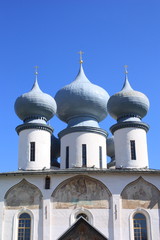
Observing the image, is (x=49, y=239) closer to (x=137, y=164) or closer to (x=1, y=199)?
(x=1, y=199)

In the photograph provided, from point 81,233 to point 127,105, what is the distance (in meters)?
8.88

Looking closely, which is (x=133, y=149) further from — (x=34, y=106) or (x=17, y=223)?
(x=17, y=223)

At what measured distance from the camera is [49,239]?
21297mm

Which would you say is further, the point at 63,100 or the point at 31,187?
the point at 63,100

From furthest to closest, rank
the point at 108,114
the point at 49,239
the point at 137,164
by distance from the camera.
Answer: the point at 108,114, the point at 137,164, the point at 49,239

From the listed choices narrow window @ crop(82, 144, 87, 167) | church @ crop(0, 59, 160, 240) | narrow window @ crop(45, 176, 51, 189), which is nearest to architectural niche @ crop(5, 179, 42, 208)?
church @ crop(0, 59, 160, 240)

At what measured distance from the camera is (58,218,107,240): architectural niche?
1867cm

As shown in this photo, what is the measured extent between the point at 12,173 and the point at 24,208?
1765mm

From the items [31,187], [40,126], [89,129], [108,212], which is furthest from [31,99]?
[108,212]

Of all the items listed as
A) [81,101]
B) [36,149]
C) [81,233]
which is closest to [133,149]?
[81,101]

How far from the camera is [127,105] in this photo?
25.4 metres

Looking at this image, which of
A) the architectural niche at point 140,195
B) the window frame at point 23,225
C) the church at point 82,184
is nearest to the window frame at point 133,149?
the church at point 82,184

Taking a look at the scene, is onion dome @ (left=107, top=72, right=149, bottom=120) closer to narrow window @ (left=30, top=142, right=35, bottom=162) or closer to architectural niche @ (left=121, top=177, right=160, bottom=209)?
architectural niche @ (left=121, top=177, right=160, bottom=209)

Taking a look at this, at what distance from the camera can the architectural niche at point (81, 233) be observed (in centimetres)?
1867
